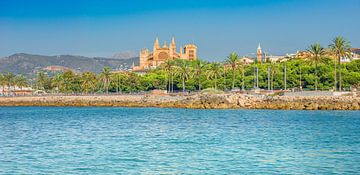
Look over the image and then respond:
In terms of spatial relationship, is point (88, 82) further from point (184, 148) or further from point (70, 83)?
point (184, 148)

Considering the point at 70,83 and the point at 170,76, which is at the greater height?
the point at 170,76

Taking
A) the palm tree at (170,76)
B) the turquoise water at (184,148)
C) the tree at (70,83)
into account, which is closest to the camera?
the turquoise water at (184,148)

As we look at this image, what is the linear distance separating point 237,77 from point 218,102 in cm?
3331

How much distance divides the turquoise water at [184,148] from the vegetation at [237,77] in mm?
44919

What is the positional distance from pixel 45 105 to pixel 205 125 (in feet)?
199

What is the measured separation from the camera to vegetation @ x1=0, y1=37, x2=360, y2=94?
3912 inches

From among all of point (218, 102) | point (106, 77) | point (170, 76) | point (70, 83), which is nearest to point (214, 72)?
point (170, 76)

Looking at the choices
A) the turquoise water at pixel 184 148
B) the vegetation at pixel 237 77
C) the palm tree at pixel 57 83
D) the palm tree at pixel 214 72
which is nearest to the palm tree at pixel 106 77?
the vegetation at pixel 237 77

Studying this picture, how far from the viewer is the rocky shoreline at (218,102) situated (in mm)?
70938

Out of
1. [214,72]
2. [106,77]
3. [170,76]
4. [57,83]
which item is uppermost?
[214,72]

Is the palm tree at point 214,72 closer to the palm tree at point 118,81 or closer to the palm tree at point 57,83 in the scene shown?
the palm tree at point 118,81

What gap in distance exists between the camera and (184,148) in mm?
33219

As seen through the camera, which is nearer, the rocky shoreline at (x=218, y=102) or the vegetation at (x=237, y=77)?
the rocky shoreline at (x=218, y=102)

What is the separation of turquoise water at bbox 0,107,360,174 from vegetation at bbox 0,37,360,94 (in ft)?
147
